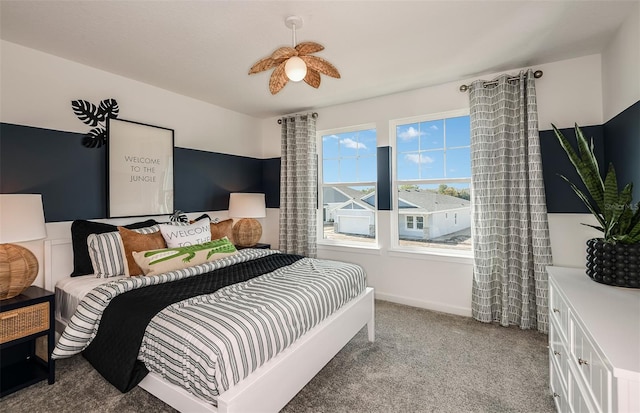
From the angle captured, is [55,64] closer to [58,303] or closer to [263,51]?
[263,51]

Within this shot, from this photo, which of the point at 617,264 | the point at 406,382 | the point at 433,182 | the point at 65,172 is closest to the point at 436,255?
the point at 433,182

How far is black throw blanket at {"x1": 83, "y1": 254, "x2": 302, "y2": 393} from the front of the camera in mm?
1646

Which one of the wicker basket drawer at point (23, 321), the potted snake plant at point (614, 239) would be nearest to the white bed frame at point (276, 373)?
the wicker basket drawer at point (23, 321)

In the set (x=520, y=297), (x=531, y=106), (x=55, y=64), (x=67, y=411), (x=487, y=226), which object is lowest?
(x=67, y=411)

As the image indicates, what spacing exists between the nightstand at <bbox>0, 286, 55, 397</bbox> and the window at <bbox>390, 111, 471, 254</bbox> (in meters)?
3.34

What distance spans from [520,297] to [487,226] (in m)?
0.74

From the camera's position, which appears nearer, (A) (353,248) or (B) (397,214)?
(B) (397,214)

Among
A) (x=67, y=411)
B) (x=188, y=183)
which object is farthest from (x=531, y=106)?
(x=67, y=411)

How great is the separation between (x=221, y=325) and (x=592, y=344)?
155 cm

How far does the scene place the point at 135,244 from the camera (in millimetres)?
2484

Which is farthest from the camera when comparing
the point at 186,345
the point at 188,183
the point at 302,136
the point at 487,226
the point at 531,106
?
the point at 302,136

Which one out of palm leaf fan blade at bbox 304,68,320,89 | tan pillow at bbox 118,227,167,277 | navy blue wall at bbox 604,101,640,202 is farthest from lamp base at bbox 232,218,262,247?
navy blue wall at bbox 604,101,640,202

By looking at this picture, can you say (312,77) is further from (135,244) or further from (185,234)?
(135,244)

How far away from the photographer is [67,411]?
182 centimetres
